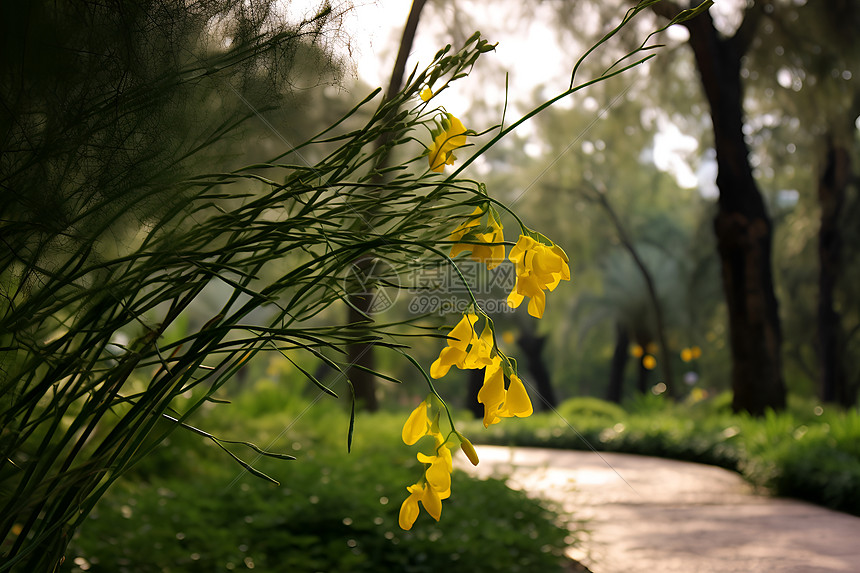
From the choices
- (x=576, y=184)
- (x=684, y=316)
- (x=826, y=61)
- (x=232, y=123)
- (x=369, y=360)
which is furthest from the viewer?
(x=684, y=316)

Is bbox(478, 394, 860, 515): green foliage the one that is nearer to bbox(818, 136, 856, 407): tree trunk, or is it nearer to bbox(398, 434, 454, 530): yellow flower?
bbox(398, 434, 454, 530): yellow flower

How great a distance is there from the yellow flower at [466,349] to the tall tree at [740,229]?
589 centimetres

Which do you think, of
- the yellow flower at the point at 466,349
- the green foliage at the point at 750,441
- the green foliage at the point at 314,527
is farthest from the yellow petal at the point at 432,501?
the green foliage at the point at 750,441


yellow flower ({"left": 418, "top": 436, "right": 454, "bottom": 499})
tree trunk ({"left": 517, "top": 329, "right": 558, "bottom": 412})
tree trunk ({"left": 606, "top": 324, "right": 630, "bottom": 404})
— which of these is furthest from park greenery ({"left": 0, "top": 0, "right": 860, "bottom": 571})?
tree trunk ({"left": 606, "top": 324, "right": 630, "bottom": 404})

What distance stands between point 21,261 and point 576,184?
11.5 metres

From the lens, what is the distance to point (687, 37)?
6.05 m

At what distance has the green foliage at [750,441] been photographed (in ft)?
11.5

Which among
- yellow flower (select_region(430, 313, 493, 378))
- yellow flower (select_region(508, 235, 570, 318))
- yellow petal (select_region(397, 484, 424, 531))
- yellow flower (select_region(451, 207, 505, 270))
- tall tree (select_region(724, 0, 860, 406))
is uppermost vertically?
tall tree (select_region(724, 0, 860, 406))

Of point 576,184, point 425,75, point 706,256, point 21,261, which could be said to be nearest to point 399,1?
point 425,75

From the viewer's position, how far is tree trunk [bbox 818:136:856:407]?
815 centimetres

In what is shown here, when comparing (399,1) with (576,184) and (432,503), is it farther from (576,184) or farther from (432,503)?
(576,184)

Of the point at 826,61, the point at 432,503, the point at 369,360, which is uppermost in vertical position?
the point at 826,61

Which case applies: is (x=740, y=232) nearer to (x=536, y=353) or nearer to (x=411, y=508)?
(x=411, y=508)

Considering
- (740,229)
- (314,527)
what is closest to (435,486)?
(314,527)
